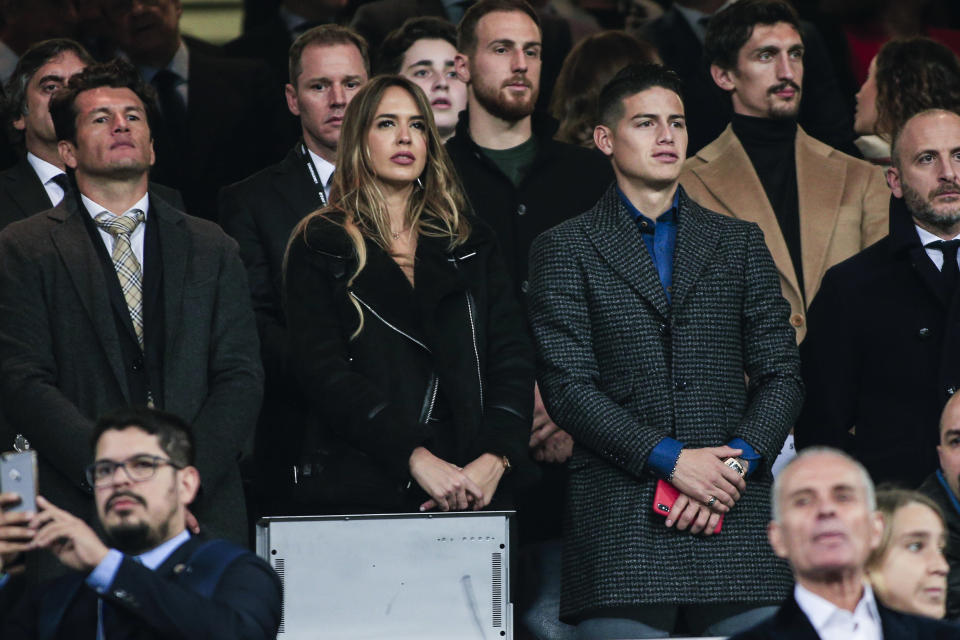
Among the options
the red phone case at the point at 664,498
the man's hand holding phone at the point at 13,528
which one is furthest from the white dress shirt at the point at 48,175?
the red phone case at the point at 664,498

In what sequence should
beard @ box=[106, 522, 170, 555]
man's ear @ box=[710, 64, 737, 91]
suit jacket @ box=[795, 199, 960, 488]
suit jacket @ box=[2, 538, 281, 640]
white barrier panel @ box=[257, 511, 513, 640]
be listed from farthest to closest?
1. man's ear @ box=[710, 64, 737, 91]
2. suit jacket @ box=[795, 199, 960, 488]
3. white barrier panel @ box=[257, 511, 513, 640]
4. beard @ box=[106, 522, 170, 555]
5. suit jacket @ box=[2, 538, 281, 640]

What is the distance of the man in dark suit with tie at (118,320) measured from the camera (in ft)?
17.6

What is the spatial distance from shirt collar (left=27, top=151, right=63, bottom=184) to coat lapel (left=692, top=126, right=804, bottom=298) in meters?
2.34

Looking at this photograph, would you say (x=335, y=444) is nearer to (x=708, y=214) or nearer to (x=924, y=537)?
(x=708, y=214)

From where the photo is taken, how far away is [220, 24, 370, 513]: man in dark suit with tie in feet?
19.7

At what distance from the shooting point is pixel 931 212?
612 cm

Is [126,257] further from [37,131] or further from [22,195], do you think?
[37,131]

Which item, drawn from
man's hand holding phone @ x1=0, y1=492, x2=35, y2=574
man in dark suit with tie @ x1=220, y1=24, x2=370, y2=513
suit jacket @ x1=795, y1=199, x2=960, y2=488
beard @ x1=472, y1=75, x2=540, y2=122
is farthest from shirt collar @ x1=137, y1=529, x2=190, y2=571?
beard @ x1=472, y1=75, x2=540, y2=122

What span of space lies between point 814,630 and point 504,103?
2922 millimetres

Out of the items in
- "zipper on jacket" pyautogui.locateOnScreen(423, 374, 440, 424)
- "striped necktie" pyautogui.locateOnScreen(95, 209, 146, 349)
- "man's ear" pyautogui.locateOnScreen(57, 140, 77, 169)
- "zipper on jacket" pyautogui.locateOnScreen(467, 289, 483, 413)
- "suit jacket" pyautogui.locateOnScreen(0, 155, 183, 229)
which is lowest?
"zipper on jacket" pyautogui.locateOnScreen(423, 374, 440, 424)

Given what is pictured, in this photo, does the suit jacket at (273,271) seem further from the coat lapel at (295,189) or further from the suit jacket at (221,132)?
the suit jacket at (221,132)

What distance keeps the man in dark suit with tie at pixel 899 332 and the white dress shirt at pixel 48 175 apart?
268 cm

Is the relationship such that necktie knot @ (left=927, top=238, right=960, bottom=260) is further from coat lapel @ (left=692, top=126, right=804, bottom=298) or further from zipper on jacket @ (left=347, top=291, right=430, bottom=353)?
zipper on jacket @ (left=347, top=291, right=430, bottom=353)

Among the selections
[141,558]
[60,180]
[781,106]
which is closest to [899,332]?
[781,106]
